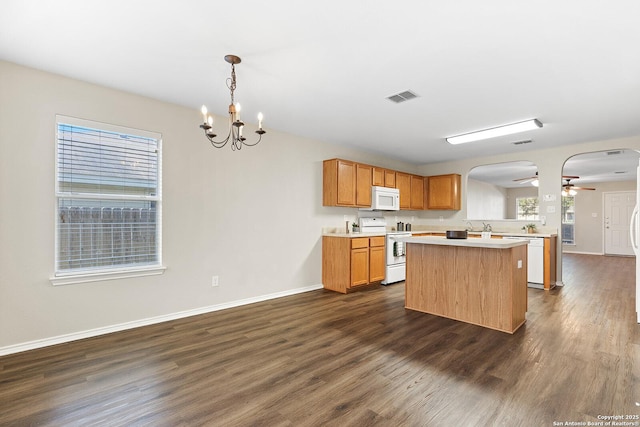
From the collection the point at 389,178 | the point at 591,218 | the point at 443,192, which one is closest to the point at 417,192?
the point at 443,192

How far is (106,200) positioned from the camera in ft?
10.7

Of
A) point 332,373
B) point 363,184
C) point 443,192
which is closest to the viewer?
point 332,373

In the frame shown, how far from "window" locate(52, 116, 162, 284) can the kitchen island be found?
3074mm

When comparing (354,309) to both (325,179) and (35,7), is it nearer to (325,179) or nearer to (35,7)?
(325,179)

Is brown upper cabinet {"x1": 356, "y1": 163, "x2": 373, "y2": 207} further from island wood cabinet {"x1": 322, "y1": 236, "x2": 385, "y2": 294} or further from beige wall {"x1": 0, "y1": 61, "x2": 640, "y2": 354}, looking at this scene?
island wood cabinet {"x1": 322, "y1": 236, "x2": 385, "y2": 294}

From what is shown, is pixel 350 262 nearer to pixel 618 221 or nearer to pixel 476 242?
pixel 476 242

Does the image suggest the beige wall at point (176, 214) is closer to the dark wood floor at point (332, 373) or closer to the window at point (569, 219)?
the dark wood floor at point (332, 373)

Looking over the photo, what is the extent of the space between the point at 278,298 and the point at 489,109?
3.64 meters

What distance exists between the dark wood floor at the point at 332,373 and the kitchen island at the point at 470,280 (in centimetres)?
18

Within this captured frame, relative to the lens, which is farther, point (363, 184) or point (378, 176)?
point (378, 176)

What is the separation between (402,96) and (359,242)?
7.78 ft

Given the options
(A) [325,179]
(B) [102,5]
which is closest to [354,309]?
(A) [325,179]

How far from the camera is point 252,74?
2912mm

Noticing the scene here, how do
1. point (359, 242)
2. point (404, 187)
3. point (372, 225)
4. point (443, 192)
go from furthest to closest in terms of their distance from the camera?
point (443, 192) → point (404, 187) → point (372, 225) → point (359, 242)
